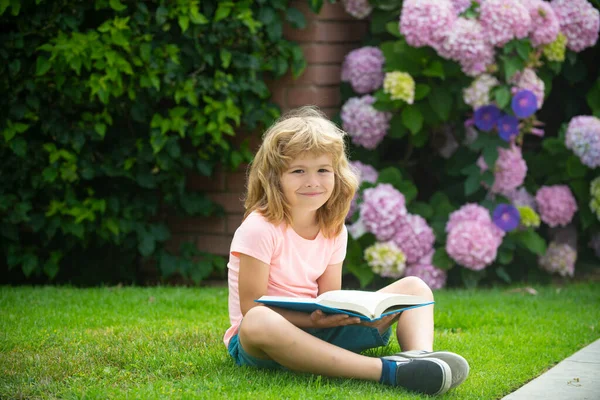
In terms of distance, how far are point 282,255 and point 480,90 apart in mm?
2208

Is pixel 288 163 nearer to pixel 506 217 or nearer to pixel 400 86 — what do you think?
pixel 400 86

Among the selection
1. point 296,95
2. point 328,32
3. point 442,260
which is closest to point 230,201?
point 296,95

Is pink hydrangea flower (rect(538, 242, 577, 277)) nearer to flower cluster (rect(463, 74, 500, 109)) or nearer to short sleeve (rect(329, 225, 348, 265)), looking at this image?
flower cluster (rect(463, 74, 500, 109))

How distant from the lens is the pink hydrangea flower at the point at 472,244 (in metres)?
4.30

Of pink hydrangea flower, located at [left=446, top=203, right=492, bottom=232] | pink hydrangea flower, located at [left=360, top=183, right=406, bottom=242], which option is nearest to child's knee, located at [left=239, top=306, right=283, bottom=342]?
pink hydrangea flower, located at [left=360, top=183, right=406, bottom=242]

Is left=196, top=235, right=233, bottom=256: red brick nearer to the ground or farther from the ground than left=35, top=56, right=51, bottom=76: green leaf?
nearer to the ground

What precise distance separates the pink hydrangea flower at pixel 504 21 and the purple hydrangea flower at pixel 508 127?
413 millimetres

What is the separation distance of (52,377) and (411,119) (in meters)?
2.70

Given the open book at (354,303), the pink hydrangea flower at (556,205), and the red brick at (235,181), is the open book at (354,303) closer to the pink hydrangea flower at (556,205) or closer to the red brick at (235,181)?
the red brick at (235,181)

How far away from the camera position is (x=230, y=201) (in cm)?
480

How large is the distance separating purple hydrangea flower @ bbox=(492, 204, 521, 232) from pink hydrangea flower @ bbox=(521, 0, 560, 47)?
36.3 inches

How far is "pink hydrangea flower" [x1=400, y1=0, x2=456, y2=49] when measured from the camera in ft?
14.1

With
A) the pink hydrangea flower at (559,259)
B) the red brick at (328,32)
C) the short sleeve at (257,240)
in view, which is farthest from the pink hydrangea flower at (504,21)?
the short sleeve at (257,240)

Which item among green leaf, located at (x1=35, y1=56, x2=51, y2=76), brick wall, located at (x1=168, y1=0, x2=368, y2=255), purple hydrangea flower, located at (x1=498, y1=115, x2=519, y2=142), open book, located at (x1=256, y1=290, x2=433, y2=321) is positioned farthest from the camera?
brick wall, located at (x1=168, y1=0, x2=368, y2=255)
